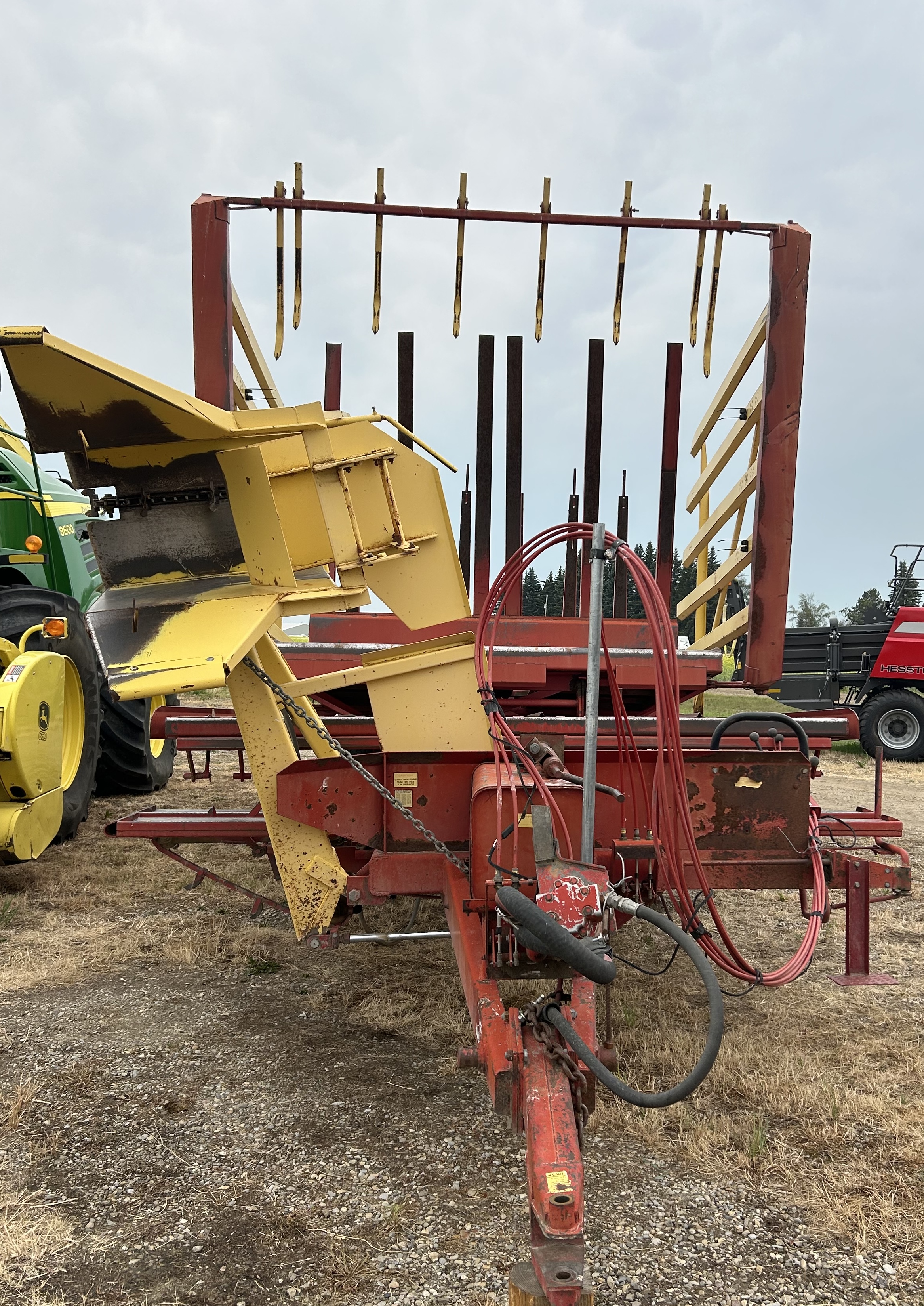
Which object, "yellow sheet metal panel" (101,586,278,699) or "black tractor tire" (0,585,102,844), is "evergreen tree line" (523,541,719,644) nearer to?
"yellow sheet metal panel" (101,586,278,699)

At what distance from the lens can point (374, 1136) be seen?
2.46 metres

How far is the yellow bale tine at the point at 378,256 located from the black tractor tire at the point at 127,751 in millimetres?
3322

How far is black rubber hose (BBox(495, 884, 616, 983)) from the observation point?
1589mm

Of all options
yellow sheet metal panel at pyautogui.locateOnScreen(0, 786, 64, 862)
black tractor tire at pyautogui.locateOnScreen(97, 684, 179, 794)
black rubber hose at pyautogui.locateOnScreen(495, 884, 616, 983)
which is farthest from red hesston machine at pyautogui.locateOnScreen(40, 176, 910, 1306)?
black tractor tire at pyautogui.locateOnScreen(97, 684, 179, 794)

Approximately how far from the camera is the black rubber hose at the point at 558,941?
5.21 ft

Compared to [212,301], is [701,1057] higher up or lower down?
lower down

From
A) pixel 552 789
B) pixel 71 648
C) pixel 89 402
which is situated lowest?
pixel 552 789

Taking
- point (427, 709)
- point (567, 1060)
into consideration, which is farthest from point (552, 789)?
point (567, 1060)

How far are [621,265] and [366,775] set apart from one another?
9.42ft

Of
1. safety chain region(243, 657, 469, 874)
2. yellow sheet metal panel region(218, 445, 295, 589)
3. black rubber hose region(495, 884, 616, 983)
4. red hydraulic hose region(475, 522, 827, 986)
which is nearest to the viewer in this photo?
black rubber hose region(495, 884, 616, 983)

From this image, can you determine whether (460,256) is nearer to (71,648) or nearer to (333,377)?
(333,377)

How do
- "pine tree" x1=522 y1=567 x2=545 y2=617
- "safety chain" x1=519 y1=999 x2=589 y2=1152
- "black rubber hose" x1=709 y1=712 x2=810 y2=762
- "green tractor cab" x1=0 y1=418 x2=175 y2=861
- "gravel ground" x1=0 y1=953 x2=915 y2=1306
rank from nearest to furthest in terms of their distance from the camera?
"safety chain" x1=519 y1=999 x2=589 y2=1152, "gravel ground" x1=0 y1=953 x2=915 y2=1306, "black rubber hose" x1=709 y1=712 x2=810 y2=762, "green tractor cab" x1=0 y1=418 x2=175 y2=861, "pine tree" x1=522 y1=567 x2=545 y2=617

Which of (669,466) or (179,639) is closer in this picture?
(179,639)

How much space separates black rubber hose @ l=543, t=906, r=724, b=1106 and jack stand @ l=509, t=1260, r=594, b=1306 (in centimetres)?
29
